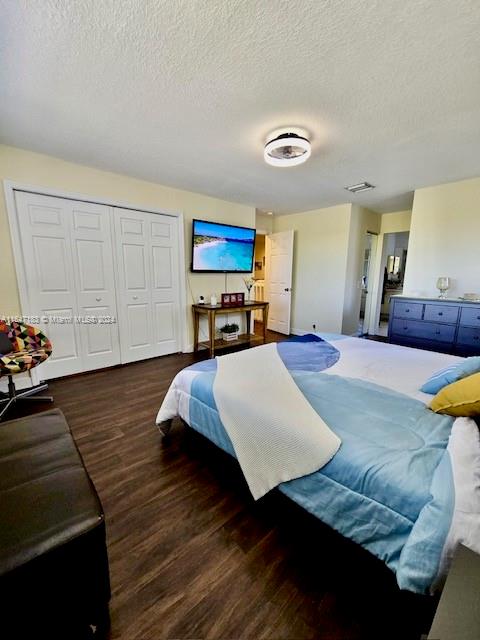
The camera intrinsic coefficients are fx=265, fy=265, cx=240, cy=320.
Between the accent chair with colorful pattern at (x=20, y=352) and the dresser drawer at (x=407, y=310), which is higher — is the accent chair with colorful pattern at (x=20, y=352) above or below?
below

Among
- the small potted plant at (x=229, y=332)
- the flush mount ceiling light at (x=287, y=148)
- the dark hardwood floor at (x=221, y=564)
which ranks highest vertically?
the flush mount ceiling light at (x=287, y=148)

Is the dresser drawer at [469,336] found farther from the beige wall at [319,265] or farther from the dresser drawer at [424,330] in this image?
the beige wall at [319,265]

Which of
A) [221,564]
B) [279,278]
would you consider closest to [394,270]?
[279,278]

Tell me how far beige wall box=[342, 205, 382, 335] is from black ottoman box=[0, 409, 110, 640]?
181 inches

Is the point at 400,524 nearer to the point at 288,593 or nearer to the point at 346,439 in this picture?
the point at 346,439

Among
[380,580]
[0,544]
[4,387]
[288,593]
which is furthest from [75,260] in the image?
[380,580]

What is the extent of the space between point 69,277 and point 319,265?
403cm

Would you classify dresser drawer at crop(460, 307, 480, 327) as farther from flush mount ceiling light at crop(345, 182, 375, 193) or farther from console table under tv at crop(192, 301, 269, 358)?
console table under tv at crop(192, 301, 269, 358)

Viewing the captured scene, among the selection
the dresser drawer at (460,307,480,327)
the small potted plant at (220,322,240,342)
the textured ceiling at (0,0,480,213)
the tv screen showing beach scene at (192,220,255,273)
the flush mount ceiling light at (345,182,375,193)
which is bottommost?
the small potted plant at (220,322,240,342)

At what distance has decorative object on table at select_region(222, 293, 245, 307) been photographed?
4.20 m

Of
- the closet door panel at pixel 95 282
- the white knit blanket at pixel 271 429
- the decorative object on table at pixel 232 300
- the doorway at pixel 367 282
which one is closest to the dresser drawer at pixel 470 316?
the doorway at pixel 367 282

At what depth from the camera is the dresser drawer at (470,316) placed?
9.94 ft

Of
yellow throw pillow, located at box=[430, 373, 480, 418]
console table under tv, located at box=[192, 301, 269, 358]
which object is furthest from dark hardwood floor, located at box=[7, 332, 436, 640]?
console table under tv, located at box=[192, 301, 269, 358]

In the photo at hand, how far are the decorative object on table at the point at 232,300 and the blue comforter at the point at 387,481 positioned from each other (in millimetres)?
2756
